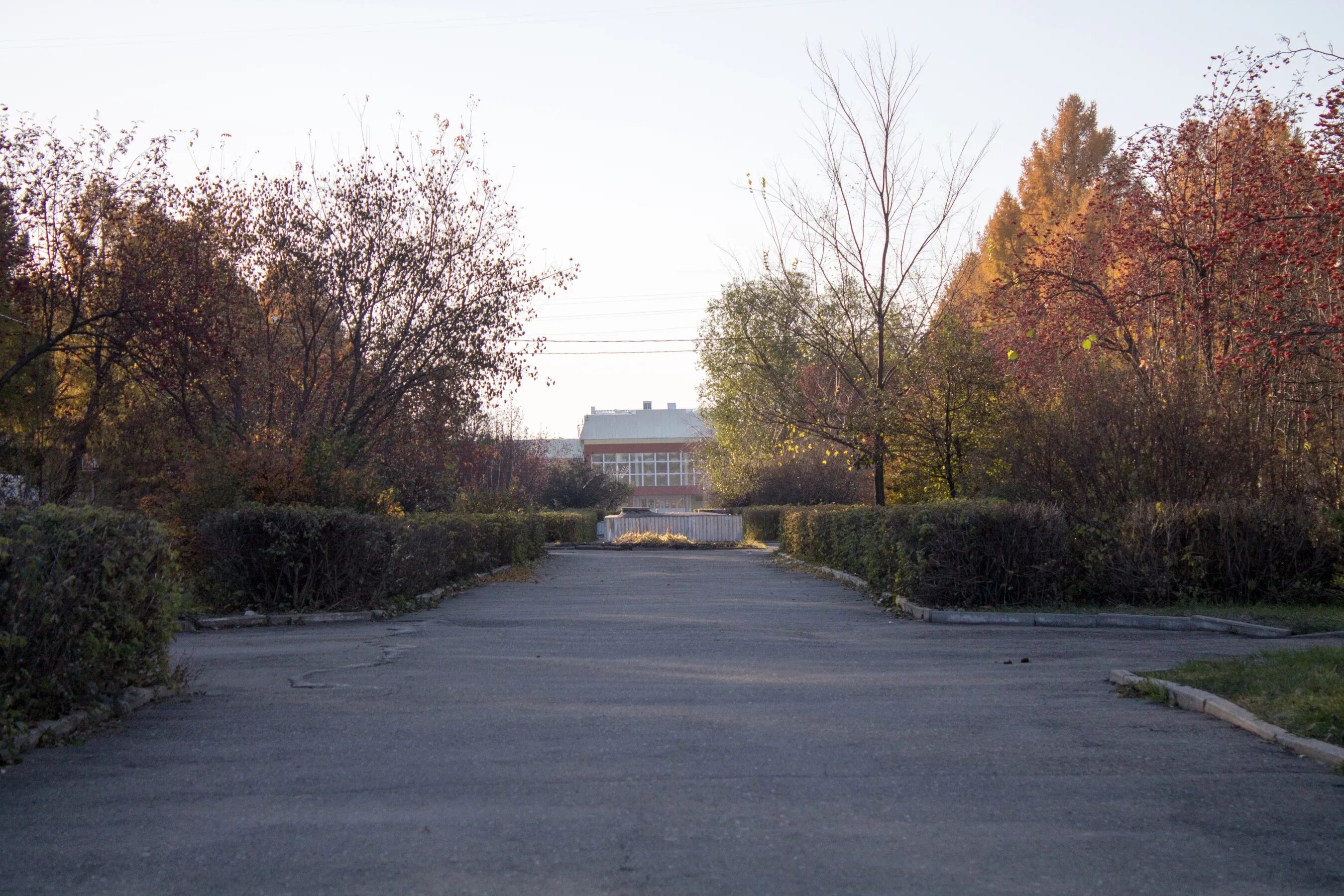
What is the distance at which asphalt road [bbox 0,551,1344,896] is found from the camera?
4.58m

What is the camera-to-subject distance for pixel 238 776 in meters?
6.23

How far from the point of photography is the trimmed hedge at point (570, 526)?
46250mm

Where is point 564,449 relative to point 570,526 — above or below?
above

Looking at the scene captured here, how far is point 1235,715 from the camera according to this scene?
24.5 ft

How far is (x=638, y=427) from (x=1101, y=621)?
102 m

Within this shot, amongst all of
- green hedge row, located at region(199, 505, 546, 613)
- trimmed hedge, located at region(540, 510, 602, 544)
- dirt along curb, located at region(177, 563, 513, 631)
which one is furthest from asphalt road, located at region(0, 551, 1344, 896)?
trimmed hedge, located at region(540, 510, 602, 544)

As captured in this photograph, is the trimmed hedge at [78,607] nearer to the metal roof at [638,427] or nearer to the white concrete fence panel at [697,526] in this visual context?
the white concrete fence panel at [697,526]

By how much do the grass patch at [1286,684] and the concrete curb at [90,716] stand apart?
7.15m

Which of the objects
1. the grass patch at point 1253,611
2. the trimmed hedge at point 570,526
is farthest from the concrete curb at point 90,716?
the trimmed hedge at point 570,526

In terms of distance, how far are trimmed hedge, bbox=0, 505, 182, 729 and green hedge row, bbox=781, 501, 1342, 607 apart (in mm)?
9803

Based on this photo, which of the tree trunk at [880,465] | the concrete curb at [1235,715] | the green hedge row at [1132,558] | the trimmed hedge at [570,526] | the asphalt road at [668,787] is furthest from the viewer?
the trimmed hedge at [570,526]

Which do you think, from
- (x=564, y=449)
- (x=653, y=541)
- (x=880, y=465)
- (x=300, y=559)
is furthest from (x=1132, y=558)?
(x=564, y=449)

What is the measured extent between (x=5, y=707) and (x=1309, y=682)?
26.4 feet

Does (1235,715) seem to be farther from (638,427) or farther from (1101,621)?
(638,427)
